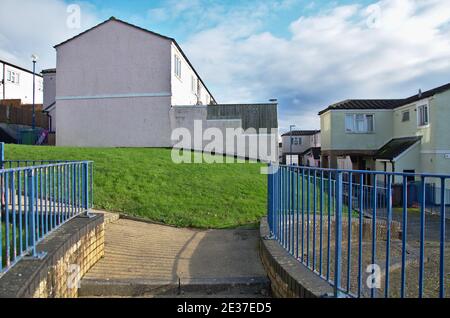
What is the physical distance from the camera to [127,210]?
7.28m

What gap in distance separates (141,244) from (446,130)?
19.7 m

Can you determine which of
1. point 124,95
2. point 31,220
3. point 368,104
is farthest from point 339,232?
point 368,104

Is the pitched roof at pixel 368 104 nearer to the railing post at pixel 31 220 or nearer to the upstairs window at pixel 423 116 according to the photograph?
the upstairs window at pixel 423 116

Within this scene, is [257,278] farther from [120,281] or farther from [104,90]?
[104,90]

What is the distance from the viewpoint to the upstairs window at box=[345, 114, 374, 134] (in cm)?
2398

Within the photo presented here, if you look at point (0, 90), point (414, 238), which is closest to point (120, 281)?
point (414, 238)

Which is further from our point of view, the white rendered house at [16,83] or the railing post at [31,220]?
the white rendered house at [16,83]

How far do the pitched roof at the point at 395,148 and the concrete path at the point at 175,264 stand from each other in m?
17.3

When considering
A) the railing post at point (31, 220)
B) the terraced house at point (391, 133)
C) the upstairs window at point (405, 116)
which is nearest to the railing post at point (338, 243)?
the railing post at point (31, 220)

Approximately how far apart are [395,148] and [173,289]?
69.4 feet

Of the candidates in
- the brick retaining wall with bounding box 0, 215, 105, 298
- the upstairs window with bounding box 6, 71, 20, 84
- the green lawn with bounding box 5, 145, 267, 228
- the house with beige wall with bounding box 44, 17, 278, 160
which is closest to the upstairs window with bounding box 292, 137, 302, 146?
the house with beige wall with bounding box 44, 17, 278, 160

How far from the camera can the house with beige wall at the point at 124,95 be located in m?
19.7

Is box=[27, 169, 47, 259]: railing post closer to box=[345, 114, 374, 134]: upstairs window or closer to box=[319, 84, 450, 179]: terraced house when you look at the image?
box=[319, 84, 450, 179]: terraced house

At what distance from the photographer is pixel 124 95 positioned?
2005 cm
